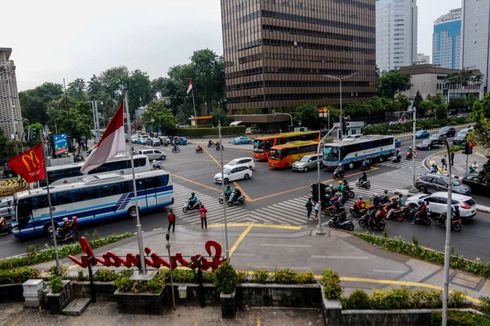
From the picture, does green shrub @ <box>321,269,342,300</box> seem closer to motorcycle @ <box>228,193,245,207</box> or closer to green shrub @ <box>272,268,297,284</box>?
green shrub @ <box>272,268,297,284</box>

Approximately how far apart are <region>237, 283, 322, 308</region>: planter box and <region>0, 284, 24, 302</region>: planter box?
27.5 feet

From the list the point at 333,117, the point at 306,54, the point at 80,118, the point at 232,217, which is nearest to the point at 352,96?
the point at 306,54

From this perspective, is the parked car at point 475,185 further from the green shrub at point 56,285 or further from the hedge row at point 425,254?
the green shrub at point 56,285

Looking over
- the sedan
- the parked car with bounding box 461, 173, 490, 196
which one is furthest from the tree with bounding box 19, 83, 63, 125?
the parked car with bounding box 461, 173, 490, 196

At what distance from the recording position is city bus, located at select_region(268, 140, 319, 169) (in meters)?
40.8

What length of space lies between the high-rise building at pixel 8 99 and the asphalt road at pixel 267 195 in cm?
2441

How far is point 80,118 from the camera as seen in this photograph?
60.1 metres

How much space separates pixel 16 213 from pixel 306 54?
262ft

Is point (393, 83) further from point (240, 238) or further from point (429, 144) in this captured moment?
point (240, 238)

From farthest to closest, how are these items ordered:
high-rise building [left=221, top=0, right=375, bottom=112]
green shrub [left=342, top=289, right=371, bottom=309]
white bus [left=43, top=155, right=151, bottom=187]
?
high-rise building [left=221, top=0, right=375, bottom=112] < white bus [left=43, top=155, right=151, bottom=187] < green shrub [left=342, top=289, right=371, bottom=309]

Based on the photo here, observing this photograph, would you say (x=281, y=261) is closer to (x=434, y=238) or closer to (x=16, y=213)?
(x=434, y=238)

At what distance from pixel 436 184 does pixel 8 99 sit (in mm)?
57622

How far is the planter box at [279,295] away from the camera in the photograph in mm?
12648

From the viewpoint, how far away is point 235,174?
36.0 metres
